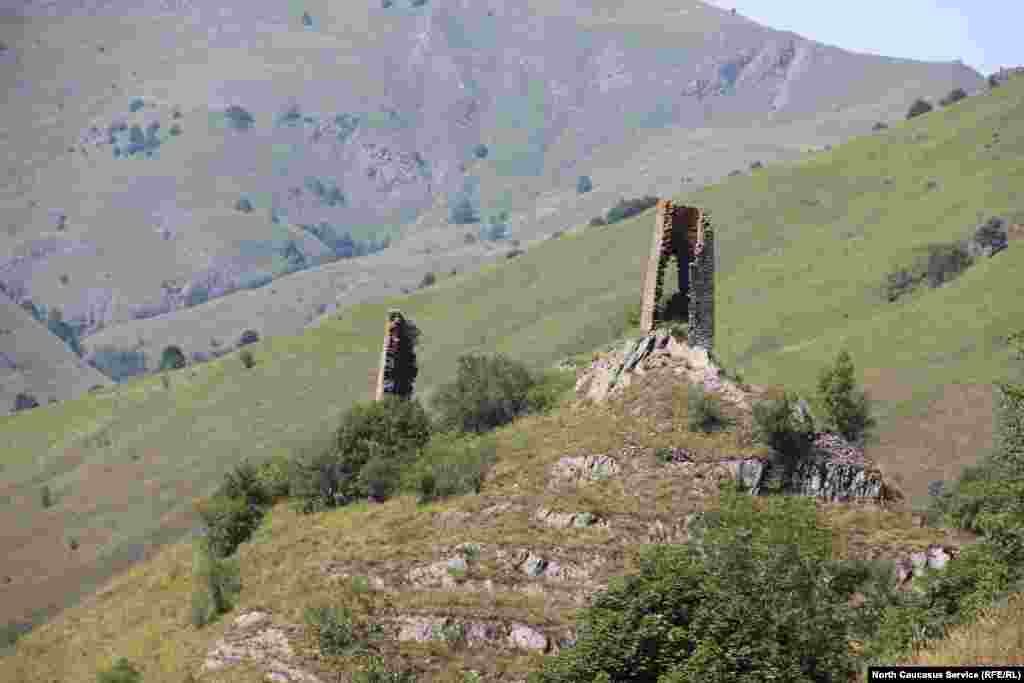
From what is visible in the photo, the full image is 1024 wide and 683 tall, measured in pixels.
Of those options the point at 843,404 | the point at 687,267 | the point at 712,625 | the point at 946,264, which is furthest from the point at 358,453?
the point at 946,264

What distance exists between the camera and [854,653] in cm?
4000

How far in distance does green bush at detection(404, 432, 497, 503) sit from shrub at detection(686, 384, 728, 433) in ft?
19.7

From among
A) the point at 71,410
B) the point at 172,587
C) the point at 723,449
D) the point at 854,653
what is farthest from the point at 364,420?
the point at 71,410

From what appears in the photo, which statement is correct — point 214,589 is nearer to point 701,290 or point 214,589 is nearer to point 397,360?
point 397,360

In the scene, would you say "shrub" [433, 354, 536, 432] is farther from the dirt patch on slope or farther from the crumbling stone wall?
the dirt patch on slope

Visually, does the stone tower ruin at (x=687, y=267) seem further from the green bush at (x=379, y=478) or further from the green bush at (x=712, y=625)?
the green bush at (x=712, y=625)

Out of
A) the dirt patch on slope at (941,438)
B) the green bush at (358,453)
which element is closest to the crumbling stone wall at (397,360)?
the green bush at (358,453)

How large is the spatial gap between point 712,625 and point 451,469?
16.7 metres

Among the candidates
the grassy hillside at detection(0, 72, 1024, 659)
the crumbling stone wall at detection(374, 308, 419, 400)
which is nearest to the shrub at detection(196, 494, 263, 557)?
the crumbling stone wall at detection(374, 308, 419, 400)

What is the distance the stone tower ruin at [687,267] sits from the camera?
55406mm

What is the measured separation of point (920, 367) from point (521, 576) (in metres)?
81.3

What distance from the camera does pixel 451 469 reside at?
53969 millimetres

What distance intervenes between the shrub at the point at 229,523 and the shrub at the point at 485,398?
679 centimetres

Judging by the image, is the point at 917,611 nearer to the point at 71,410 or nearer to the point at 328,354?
the point at 328,354
